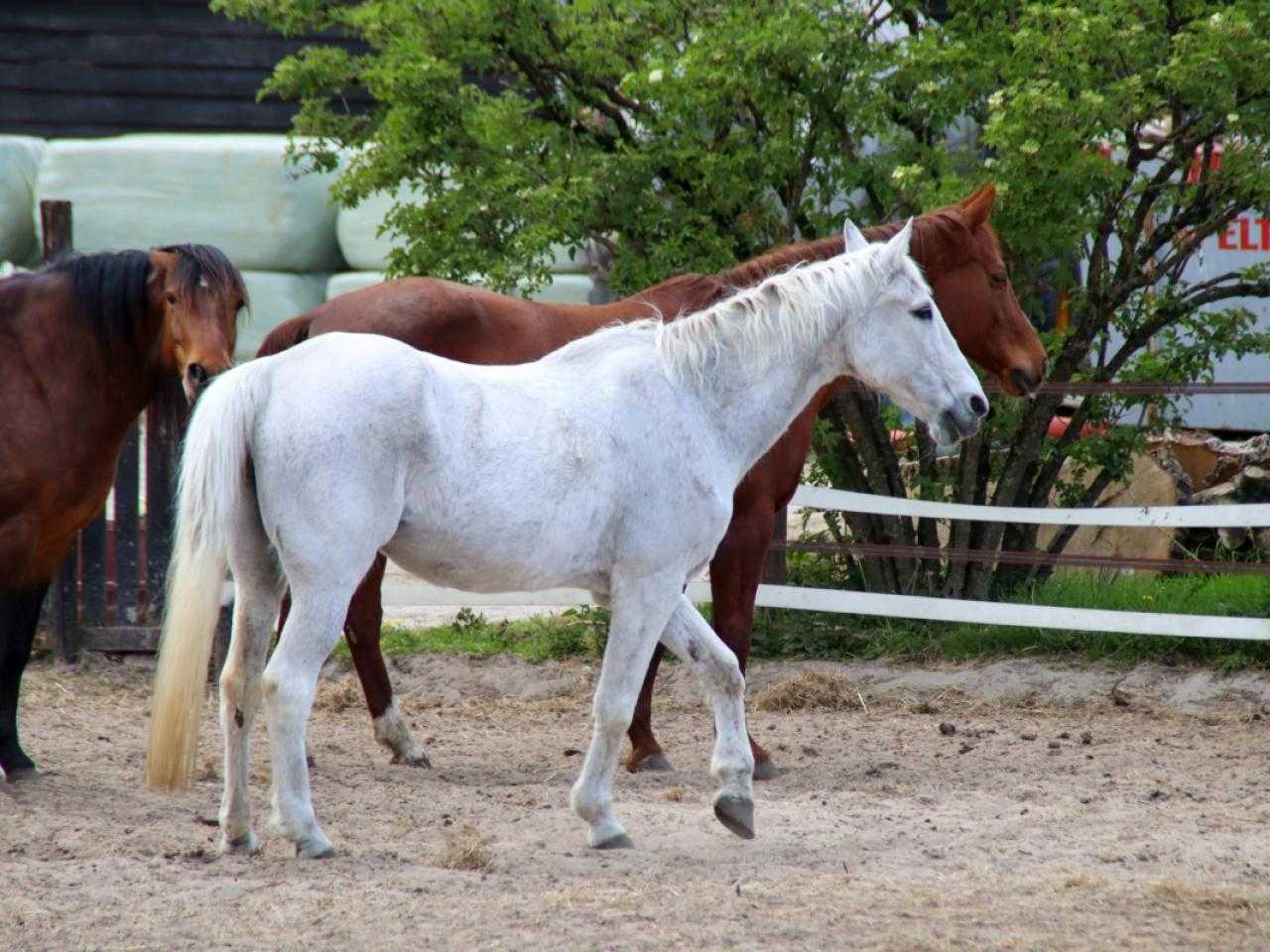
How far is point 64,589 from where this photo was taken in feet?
28.4

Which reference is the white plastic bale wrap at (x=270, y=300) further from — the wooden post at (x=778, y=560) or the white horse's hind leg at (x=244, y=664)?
the white horse's hind leg at (x=244, y=664)

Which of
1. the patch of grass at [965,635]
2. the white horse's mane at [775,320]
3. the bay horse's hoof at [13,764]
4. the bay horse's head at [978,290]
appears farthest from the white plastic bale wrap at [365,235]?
the white horse's mane at [775,320]

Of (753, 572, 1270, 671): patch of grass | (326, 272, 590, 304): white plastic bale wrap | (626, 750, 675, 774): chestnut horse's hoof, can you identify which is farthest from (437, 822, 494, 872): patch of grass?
(326, 272, 590, 304): white plastic bale wrap

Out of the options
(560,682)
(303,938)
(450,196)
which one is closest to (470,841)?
(303,938)

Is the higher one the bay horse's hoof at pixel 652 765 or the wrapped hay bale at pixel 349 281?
the wrapped hay bale at pixel 349 281

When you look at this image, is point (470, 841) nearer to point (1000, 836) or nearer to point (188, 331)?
point (1000, 836)

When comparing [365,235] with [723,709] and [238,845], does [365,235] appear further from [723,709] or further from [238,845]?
[238,845]

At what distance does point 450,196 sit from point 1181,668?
14.0 feet

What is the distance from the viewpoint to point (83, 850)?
4.80 metres

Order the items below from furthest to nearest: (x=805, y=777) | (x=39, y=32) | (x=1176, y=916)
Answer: (x=39, y=32)
(x=805, y=777)
(x=1176, y=916)

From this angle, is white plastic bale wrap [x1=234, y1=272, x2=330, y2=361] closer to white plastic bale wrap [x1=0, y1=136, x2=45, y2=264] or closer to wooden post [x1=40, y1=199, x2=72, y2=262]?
white plastic bale wrap [x1=0, y1=136, x2=45, y2=264]

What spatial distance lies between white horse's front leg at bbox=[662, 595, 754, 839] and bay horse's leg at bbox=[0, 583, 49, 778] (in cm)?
244

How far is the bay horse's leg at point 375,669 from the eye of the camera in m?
6.57

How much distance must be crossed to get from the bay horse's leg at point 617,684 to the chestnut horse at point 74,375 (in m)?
1.88
